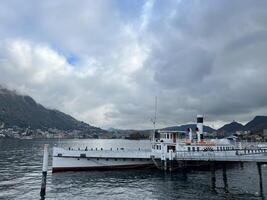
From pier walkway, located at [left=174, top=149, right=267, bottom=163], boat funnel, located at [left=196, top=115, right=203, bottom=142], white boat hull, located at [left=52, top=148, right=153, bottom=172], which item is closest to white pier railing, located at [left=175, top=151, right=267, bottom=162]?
pier walkway, located at [left=174, top=149, right=267, bottom=163]

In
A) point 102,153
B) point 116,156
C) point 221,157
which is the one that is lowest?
point 221,157

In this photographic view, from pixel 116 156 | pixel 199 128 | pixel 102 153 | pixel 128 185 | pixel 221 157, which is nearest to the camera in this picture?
pixel 128 185

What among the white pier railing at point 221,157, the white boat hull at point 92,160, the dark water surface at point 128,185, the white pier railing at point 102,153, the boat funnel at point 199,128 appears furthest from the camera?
the boat funnel at point 199,128

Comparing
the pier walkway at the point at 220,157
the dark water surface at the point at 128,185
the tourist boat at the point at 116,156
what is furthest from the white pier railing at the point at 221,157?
the dark water surface at the point at 128,185

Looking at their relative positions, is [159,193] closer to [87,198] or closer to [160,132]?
[87,198]

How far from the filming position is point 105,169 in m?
55.8

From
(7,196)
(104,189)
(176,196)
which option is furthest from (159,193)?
(7,196)

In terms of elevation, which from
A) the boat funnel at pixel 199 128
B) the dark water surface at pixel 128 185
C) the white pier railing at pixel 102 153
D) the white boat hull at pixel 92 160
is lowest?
the dark water surface at pixel 128 185

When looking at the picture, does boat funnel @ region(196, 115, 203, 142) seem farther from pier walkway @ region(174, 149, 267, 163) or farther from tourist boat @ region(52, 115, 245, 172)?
pier walkway @ region(174, 149, 267, 163)

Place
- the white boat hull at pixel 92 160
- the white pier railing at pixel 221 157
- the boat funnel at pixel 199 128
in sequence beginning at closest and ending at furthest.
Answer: the white pier railing at pixel 221 157 < the white boat hull at pixel 92 160 < the boat funnel at pixel 199 128

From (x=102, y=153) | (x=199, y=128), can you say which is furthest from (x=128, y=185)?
(x=199, y=128)

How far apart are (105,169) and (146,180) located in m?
10.1

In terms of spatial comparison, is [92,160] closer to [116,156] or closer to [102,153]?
[102,153]

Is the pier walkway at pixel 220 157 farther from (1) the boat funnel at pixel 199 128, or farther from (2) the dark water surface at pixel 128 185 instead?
(1) the boat funnel at pixel 199 128
